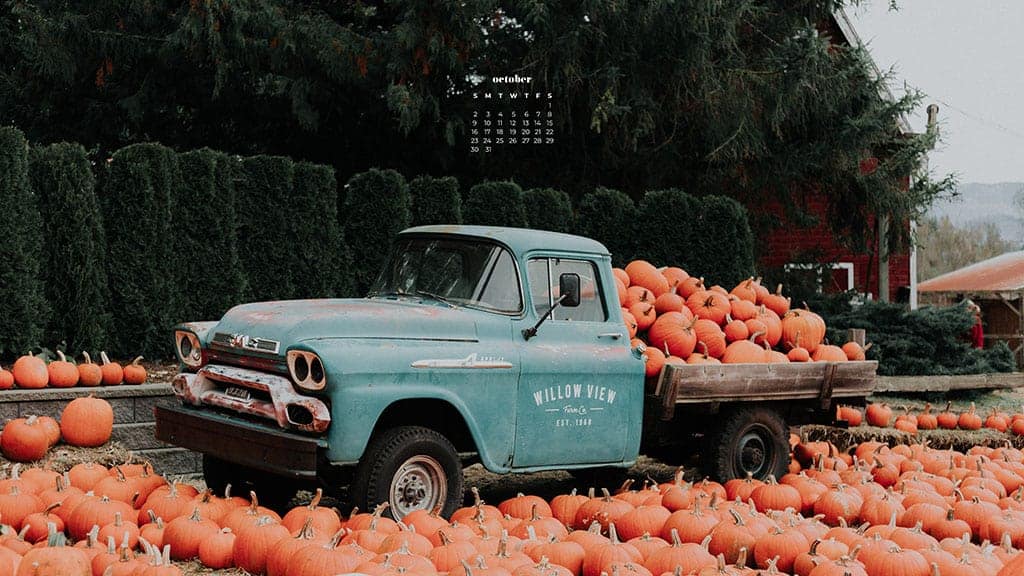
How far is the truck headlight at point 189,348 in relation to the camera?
21.0 ft

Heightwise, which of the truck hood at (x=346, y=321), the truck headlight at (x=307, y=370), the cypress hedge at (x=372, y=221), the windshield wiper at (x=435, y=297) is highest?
the cypress hedge at (x=372, y=221)

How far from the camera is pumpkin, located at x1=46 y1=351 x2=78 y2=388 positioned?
8266 millimetres

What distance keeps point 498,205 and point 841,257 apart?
8868 mm

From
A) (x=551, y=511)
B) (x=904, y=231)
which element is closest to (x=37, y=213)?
(x=551, y=511)

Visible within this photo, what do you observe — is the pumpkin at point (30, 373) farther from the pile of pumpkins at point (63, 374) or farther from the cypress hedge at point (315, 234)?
the cypress hedge at point (315, 234)

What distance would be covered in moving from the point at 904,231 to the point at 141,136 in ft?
35.3

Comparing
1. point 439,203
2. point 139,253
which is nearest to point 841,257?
point 439,203

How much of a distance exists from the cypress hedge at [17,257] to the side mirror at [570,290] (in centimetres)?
489

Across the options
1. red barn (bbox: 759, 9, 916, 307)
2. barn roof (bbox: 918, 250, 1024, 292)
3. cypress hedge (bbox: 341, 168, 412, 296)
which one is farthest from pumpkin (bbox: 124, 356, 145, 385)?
barn roof (bbox: 918, 250, 1024, 292)

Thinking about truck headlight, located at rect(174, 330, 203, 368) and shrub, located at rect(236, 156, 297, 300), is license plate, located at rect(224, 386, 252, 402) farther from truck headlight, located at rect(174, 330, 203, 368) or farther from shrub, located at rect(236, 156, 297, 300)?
shrub, located at rect(236, 156, 297, 300)

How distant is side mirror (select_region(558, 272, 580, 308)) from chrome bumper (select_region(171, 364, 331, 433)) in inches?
60.5

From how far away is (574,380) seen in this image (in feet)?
21.8

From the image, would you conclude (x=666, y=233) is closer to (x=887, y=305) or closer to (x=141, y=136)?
(x=887, y=305)
